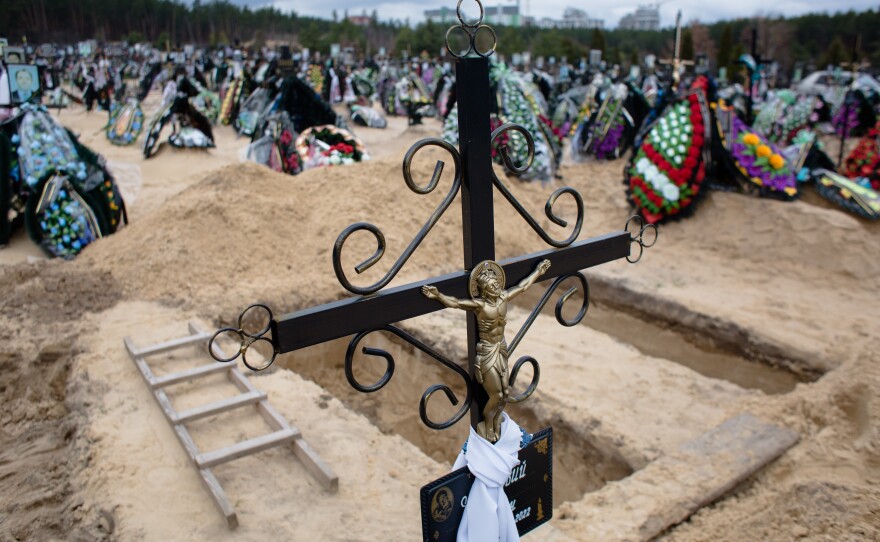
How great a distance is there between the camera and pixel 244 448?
3.70m

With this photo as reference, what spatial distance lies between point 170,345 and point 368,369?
1756mm

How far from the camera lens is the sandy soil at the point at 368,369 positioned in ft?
11.2

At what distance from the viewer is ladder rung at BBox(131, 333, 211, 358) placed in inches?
192

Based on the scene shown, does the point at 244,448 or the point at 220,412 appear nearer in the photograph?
the point at 244,448

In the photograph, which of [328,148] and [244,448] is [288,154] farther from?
[244,448]

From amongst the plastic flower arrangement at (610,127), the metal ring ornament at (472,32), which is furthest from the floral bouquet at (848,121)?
the metal ring ornament at (472,32)

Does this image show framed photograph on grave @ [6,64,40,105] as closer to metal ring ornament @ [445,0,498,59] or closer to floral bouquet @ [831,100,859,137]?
metal ring ornament @ [445,0,498,59]

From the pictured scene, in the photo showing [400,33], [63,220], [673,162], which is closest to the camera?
[63,220]

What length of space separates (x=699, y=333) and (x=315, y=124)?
284 inches

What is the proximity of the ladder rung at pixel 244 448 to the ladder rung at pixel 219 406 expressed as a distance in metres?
0.40

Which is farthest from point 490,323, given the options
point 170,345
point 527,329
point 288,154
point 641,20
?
point 641,20

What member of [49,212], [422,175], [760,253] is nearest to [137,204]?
[49,212]

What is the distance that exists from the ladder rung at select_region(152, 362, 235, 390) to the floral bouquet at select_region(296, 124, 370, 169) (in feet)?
17.4

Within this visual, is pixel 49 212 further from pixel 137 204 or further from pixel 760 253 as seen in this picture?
pixel 760 253
